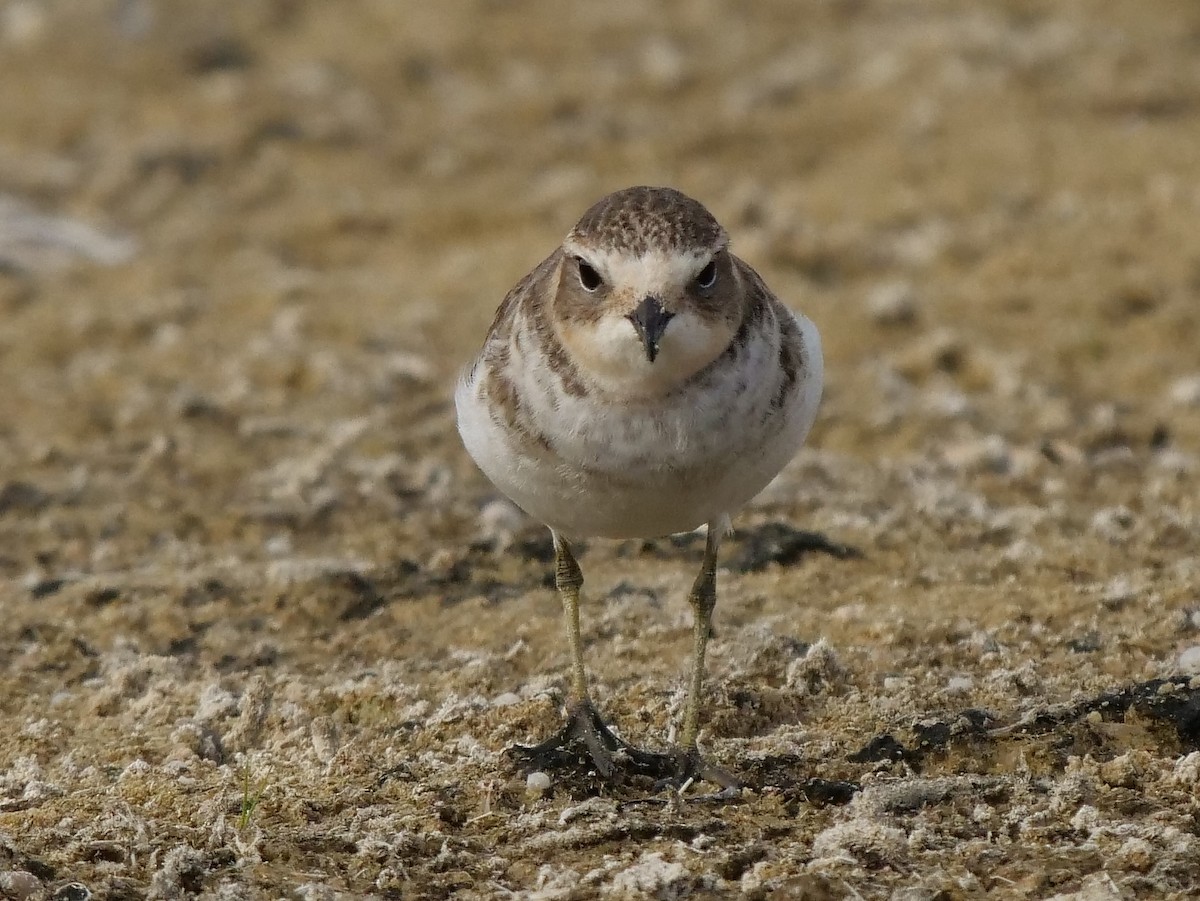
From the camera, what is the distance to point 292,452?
847 cm

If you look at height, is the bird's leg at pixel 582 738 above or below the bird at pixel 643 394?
below

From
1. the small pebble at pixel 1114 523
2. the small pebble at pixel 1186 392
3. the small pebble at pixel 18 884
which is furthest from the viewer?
the small pebble at pixel 1186 392

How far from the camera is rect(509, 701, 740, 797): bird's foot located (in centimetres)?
508

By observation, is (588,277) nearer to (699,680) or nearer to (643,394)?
(643,394)

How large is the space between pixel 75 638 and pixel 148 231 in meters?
6.38

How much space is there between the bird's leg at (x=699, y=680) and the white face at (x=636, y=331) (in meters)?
0.74

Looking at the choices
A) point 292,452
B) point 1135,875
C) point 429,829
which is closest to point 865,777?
point 1135,875

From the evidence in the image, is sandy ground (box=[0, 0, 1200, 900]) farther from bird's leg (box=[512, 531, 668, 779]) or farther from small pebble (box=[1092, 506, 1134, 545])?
bird's leg (box=[512, 531, 668, 779])

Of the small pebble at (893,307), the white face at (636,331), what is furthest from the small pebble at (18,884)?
the small pebble at (893,307)

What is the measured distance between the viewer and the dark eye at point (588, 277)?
4.92m

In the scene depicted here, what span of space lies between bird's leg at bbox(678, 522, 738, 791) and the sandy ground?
0.40 feet

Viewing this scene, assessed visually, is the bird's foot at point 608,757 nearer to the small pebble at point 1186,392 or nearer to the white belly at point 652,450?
the white belly at point 652,450

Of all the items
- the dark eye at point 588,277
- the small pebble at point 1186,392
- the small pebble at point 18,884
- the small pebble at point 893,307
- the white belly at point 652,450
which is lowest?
the small pebble at point 18,884

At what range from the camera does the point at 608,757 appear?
205 inches
